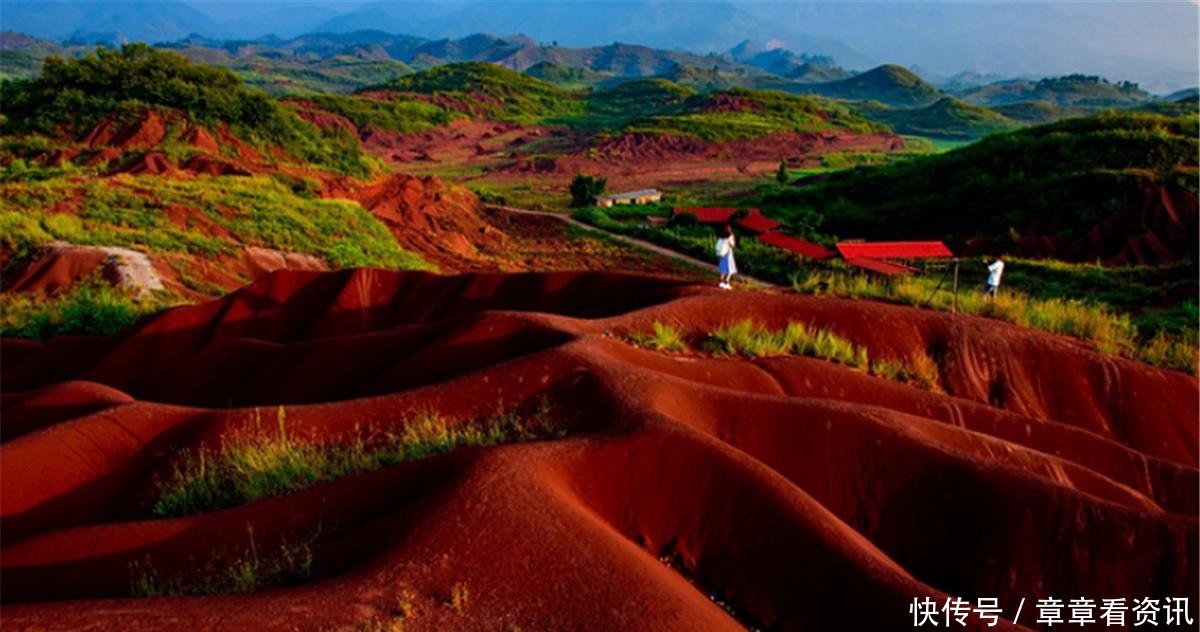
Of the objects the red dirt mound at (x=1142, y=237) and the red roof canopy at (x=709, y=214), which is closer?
the red dirt mound at (x=1142, y=237)

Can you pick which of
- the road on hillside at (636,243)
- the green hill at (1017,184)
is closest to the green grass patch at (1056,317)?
the road on hillside at (636,243)

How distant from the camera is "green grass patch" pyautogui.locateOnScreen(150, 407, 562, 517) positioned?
657 cm

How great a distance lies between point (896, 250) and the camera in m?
20.9

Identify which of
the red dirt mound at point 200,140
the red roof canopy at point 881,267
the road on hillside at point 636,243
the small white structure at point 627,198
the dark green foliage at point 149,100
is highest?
the dark green foliage at point 149,100

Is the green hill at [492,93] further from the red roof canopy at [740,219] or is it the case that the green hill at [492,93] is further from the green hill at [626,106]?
the red roof canopy at [740,219]

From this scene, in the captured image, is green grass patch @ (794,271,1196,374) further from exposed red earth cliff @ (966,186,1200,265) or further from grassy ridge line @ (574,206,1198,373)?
exposed red earth cliff @ (966,186,1200,265)

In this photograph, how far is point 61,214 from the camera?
2417 cm

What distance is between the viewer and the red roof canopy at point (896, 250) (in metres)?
19.3

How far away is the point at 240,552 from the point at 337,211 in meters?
29.6

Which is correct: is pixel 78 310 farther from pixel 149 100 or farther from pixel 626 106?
pixel 626 106

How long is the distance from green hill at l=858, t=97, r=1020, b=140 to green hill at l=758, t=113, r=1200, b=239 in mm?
112014

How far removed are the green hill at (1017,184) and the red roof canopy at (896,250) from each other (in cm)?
2259

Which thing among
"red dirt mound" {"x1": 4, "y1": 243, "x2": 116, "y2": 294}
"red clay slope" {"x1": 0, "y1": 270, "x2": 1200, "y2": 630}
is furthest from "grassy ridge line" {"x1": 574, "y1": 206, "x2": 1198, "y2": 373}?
"red dirt mound" {"x1": 4, "y1": 243, "x2": 116, "y2": 294}

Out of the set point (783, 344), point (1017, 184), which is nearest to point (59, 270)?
point (783, 344)
